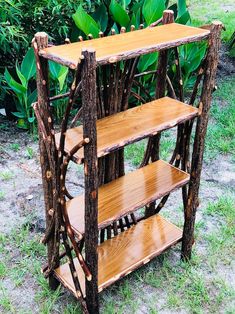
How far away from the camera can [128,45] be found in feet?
6.16

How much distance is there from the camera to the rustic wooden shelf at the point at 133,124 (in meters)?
1.91

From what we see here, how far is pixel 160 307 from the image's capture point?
2.39 meters

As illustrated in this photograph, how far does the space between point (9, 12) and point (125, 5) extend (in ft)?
3.65

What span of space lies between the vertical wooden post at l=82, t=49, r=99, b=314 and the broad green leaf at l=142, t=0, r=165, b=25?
2363mm

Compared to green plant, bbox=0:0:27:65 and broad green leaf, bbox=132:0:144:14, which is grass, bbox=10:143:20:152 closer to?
green plant, bbox=0:0:27:65

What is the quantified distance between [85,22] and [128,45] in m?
1.86

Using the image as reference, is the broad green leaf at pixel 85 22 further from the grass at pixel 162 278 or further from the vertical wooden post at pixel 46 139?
the vertical wooden post at pixel 46 139

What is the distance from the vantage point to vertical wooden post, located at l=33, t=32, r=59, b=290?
6.04 ft

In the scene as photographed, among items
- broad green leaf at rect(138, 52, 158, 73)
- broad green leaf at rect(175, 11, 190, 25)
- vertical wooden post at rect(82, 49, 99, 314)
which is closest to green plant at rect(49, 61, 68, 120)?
broad green leaf at rect(138, 52, 158, 73)

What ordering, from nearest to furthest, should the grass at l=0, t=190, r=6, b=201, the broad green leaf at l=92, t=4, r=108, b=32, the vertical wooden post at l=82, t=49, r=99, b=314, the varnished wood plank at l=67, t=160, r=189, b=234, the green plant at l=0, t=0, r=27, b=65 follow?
the vertical wooden post at l=82, t=49, r=99, b=314 < the varnished wood plank at l=67, t=160, r=189, b=234 < the grass at l=0, t=190, r=6, b=201 < the green plant at l=0, t=0, r=27, b=65 < the broad green leaf at l=92, t=4, r=108, b=32

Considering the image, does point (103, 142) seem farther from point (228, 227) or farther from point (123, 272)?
point (228, 227)

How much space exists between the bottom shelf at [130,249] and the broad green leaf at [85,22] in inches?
64.2

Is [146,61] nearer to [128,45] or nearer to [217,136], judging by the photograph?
[217,136]

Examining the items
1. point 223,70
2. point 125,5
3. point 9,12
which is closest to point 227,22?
point 223,70
